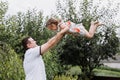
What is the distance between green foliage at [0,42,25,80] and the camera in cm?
998

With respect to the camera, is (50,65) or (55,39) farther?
(50,65)

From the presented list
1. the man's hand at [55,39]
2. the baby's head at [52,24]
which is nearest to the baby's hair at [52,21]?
the baby's head at [52,24]

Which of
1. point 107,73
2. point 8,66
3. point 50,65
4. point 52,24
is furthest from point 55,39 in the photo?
point 107,73

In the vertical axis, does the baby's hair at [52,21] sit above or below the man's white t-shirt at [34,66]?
above

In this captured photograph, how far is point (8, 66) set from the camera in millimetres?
9969

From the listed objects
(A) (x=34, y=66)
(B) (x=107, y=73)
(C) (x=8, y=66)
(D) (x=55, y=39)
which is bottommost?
(B) (x=107, y=73)

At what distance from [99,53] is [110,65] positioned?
2117 centimetres

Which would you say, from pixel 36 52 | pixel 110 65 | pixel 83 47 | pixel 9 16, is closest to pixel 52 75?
pixel 9 16

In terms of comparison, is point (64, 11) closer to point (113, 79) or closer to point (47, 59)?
point (113, 79)

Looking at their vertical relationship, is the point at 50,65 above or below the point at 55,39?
below

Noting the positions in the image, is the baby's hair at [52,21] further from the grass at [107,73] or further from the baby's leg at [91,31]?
the grass at [107,73]

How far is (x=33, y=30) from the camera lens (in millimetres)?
22875

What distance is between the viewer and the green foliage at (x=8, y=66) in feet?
32.7

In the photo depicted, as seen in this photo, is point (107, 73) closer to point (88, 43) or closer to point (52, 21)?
point (88, 43)
